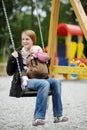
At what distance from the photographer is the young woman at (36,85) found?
5848 millimetres

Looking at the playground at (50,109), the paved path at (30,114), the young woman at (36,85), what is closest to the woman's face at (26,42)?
the young woman at (36,85)

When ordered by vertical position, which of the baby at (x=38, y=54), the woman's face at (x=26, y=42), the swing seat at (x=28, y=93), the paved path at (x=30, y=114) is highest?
the woman's face at (x=26, y=42)

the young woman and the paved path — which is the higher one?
the young woman

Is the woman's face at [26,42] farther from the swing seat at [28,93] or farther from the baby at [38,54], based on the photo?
the swing seat at [28,93]

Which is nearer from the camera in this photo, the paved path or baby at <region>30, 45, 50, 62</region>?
baby at <region>30, 45, 50, 62</region>

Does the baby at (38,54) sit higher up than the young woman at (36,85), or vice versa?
the baby at (38,54)

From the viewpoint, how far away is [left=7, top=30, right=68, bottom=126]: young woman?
585 cm

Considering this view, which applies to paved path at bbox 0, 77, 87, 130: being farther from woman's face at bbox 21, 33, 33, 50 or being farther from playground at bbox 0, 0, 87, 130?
woman's face at bbox 21, 33, 33, 50

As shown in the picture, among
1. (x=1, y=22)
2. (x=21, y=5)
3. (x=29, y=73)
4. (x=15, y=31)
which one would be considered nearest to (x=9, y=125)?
(x=29, y=73)

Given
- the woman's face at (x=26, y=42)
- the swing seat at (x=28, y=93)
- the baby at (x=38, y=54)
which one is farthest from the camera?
the woman's face at (x=26, y=42)

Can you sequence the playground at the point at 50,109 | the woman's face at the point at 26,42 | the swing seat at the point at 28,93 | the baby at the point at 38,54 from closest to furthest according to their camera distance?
the swing seat at the point at 28,93
the baby at the point at 38,54
the woman's face at the point at 26,42
the playground at the point at 50,109

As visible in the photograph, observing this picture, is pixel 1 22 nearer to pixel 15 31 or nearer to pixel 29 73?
pixel 15 31

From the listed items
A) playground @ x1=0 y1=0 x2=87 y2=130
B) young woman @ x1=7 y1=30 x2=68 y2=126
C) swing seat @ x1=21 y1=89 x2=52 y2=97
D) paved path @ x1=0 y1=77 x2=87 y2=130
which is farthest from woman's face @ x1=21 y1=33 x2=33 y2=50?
paved path @ x1=0 y1=77 x2=87 y2=130

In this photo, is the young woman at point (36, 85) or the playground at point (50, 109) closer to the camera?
the young woman at point (36, 85)
